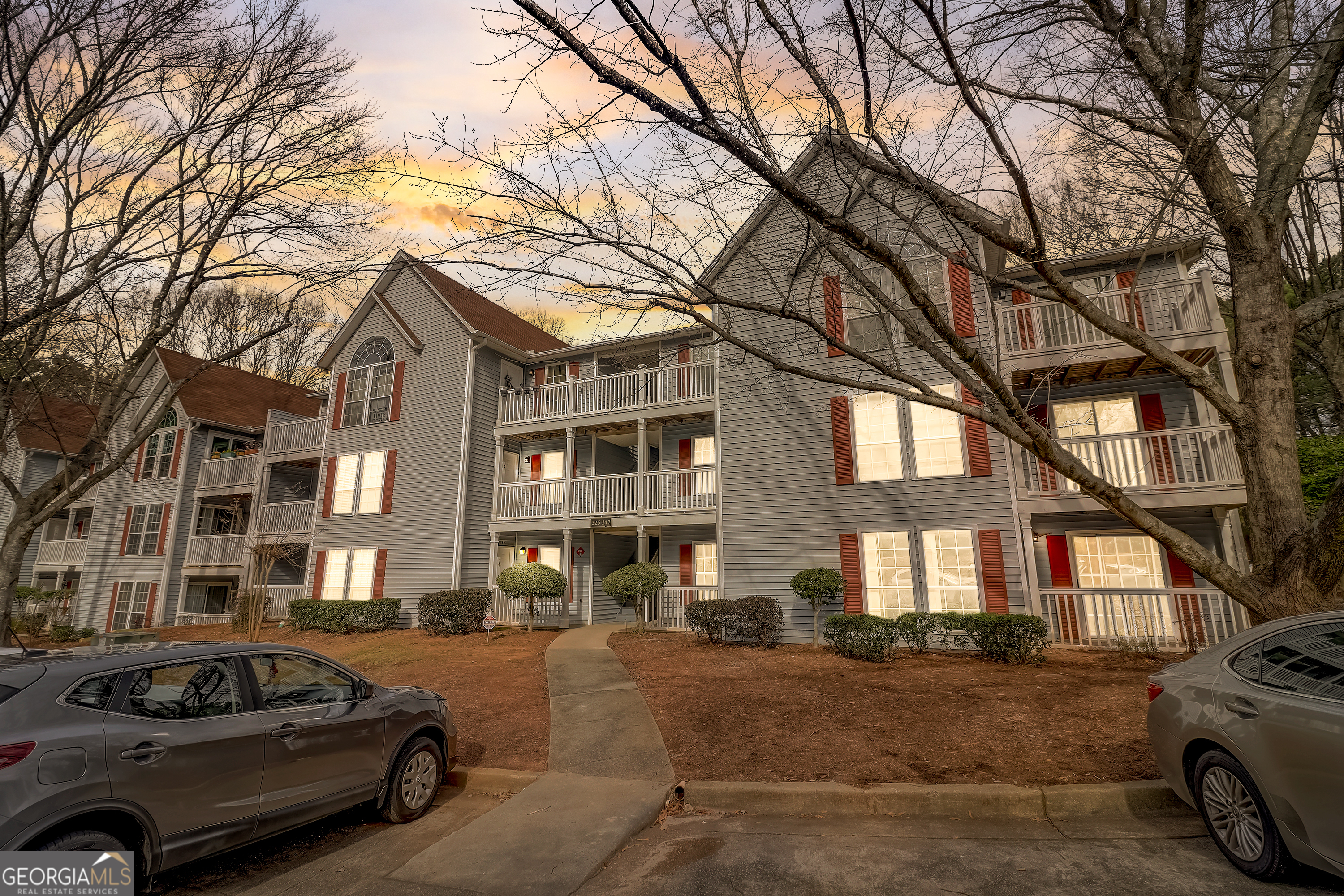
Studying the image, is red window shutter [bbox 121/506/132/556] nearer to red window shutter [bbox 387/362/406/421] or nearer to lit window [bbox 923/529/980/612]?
red window shutter [bbox 387/362/406/421]

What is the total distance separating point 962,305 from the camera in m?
12.9

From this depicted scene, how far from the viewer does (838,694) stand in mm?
8070

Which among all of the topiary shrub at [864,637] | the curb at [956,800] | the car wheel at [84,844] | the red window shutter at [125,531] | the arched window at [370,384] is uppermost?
the arched window at [370,384]

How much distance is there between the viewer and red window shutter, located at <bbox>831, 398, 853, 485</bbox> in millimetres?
→ 13258

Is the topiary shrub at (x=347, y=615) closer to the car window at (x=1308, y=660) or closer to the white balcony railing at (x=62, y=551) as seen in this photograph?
the white balcony railing at (x=62, y=551)

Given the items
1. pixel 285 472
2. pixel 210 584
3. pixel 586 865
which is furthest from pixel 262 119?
pixel 210 584

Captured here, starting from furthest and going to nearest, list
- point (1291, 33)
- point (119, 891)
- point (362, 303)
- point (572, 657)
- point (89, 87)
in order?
1. point (362, 303)
2. point (572, 657)
3. point (89, 87)
4. point (1291, 33)
5. point (119, 891)

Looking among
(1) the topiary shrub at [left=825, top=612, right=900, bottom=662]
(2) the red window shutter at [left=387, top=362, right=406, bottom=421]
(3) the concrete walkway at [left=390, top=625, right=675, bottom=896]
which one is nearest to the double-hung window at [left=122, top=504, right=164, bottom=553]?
(2) the red window shutter at [left=387, top=362, right=406, bottom=421]

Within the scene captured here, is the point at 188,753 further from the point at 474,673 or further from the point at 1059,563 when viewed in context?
the point at 1059,563

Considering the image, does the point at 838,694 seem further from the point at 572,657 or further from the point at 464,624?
the point at 464,624

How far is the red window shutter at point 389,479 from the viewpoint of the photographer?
19281 millimetres

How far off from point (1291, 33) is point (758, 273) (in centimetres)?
975

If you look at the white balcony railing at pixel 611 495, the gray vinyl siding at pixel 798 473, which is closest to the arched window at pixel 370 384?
the white balcony railing at pixel 611 495

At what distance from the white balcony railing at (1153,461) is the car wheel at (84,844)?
12714 millimetres
